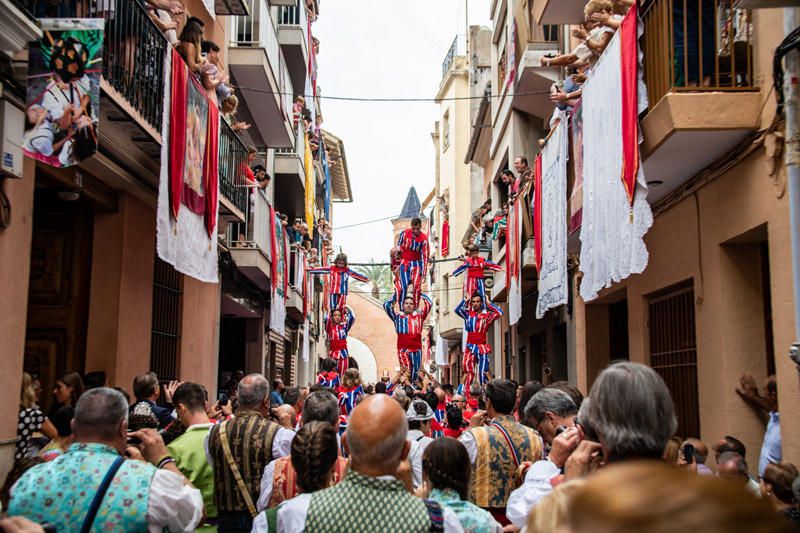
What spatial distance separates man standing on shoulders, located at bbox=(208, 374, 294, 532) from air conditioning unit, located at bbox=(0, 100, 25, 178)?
297 centimetres

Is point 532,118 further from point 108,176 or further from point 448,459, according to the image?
point 448,459

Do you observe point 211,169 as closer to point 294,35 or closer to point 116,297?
point 116,297

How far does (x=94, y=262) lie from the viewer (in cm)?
1171

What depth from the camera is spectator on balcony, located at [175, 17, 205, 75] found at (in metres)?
12.1

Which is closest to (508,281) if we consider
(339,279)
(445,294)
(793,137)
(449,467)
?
(339,279)

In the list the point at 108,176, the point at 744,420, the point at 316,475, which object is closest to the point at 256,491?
the point at 316,475

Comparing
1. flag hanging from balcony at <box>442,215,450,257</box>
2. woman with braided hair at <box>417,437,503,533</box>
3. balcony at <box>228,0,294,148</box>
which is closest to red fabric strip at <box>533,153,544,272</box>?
balcony at <box>228,0,294,148</box>

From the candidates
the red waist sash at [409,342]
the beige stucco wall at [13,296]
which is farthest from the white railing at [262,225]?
the beige stucco wall at [13,296]

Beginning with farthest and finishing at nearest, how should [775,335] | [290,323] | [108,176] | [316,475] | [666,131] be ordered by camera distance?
1. [290,323]
2. [108,176]
3. [666,131]
4. [775,335]
5. [316,475]

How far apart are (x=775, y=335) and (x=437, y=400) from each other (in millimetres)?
4730

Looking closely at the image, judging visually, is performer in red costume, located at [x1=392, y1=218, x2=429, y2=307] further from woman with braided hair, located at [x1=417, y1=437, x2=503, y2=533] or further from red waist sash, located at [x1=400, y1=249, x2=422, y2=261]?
woman with braided hair, located at [x1=417, y1=437, x2=503, y2=533]

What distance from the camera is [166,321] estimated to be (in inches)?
557

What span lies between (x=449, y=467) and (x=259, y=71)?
15.7 meters

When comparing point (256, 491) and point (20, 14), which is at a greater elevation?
point (20, 14)
